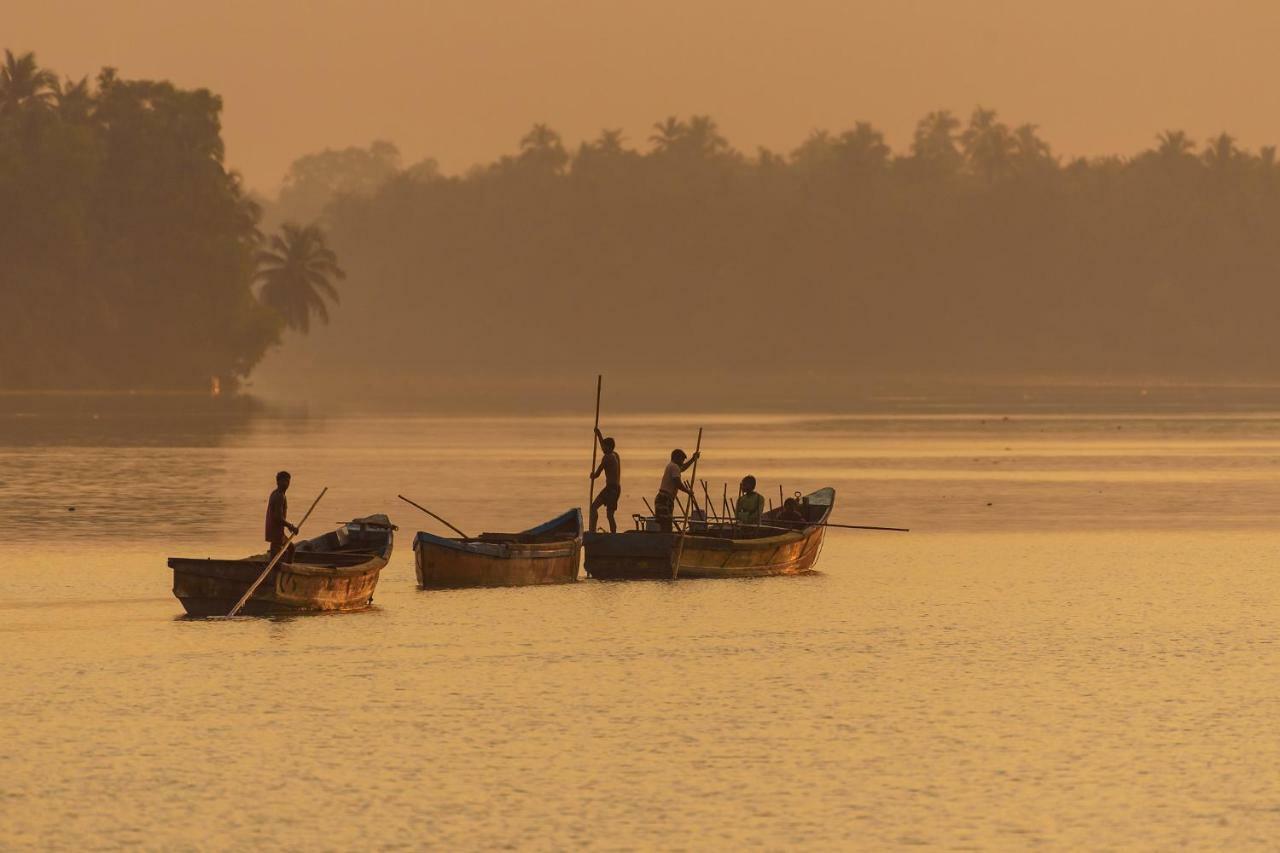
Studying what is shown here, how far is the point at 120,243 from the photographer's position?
490 feet

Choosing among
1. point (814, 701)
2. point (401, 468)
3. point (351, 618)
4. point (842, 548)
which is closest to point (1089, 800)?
point (814, 701)

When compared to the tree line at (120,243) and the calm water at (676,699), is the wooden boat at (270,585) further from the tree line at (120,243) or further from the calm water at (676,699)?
the tree line at (120,243)

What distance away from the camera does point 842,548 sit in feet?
138

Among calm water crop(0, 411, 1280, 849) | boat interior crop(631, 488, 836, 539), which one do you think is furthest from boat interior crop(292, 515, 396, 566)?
boat interior crop(631, 488, 836, 539)

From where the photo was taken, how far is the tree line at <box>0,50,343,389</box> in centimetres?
14312

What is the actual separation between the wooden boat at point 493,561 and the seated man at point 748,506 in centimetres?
314

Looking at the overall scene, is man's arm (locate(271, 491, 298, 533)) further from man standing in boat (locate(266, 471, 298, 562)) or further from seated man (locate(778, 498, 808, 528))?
seated man (locate(778, 498, 808, 528))

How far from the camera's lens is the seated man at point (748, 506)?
1446 inches

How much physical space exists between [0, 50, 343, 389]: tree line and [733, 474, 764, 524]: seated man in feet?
364

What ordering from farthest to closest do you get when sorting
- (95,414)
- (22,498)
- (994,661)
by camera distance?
1. (95,414)
2. (22,498)
3. (994,661)

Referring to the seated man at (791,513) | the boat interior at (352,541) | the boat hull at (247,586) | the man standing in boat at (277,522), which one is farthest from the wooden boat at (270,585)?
the seated man at (791,513)

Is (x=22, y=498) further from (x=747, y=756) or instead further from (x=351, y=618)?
(x=747, y=756)

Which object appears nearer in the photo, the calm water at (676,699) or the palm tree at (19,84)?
the calm water at (676,699)

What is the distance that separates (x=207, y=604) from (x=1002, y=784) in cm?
1342
